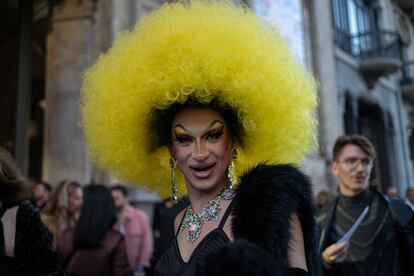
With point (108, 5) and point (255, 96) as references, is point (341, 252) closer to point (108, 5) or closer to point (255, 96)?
point (255, 96)

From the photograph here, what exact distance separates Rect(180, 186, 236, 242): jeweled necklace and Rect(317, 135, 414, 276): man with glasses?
1.17 m

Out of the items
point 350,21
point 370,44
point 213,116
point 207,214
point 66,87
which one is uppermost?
point 350,21

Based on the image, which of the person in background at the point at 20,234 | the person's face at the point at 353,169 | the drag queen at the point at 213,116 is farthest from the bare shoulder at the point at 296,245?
the person's face at the point at 353,169

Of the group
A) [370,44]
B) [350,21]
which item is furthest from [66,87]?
[370,44]

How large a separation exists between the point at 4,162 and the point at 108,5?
4.78m

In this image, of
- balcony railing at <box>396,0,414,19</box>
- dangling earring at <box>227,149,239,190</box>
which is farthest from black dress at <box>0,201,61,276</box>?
balcony railing at <box>396,0,414,19</box>

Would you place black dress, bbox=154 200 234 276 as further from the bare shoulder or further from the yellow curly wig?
the yellow curly wig

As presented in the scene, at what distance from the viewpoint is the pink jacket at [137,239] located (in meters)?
4.81

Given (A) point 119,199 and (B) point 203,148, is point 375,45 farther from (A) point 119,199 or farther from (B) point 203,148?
(B) point 203,148

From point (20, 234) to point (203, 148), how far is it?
1.22 metres

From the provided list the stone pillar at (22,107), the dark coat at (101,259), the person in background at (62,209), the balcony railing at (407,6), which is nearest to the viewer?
the dark coat at (101,259)

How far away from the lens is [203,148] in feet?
5.17

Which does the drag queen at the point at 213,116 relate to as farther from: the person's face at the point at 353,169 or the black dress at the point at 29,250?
the person's face at the point at 353,169

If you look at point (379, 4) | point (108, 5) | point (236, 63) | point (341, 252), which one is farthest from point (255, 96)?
point (379, 4)
